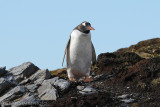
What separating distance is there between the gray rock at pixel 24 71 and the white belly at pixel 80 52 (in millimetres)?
2508

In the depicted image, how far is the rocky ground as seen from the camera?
9891mm

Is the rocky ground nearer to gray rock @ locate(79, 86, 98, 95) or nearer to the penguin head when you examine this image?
gray rock @ locate(79, 86, 98, 95)

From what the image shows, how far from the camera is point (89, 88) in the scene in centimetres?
1066

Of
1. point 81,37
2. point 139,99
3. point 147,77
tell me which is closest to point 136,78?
point 147,77

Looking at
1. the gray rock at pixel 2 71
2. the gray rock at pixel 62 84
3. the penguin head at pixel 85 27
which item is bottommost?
the gray rock at pixel 62 84

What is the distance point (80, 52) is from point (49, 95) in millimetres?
2360

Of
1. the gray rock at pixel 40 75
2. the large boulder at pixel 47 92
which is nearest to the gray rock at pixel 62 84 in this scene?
the large boulder at pixel 47 92

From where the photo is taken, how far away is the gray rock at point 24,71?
1447cm

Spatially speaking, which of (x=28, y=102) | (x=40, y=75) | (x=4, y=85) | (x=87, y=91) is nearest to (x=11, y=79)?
(x=4, y=85)

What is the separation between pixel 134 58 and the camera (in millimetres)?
16578

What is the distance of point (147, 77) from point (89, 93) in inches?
105

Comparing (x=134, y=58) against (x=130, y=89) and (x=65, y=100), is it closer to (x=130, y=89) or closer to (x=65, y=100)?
(x=130, y=89)

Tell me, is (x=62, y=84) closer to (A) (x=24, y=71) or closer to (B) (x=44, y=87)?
(B) (x=44, y=87)

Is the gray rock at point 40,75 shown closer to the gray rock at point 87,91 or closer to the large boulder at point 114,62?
the large boulder at point 114,62
